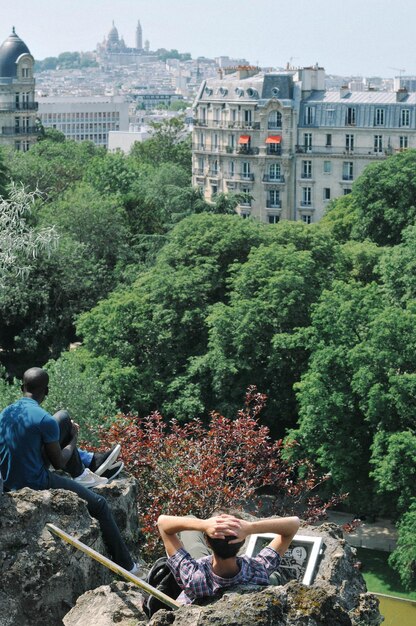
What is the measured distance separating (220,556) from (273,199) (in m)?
85.5

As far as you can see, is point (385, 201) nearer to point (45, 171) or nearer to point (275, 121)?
point (45, 171)

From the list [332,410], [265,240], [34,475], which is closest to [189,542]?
[34,475]

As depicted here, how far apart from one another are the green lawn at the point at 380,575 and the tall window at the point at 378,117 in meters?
57.4

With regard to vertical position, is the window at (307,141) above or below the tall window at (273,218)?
Result: above

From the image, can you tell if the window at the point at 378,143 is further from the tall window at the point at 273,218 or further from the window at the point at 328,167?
the tall window at the point at 273,218

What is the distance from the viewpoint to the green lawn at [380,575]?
35.5 metres

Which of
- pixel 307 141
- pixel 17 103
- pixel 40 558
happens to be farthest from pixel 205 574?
A: pixel 17 103

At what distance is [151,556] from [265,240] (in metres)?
31.1

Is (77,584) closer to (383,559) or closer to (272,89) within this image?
(383,559)

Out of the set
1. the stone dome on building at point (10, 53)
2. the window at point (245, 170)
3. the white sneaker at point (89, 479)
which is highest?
the stone dome on building at point (10, 53)

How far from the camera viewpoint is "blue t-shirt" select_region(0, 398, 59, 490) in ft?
41.5

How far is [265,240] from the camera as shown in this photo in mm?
49719

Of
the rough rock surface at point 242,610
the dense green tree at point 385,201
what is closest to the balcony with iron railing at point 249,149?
the dense green tree at point 385,201

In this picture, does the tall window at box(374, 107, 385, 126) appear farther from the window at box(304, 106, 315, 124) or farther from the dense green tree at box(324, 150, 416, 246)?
the dense green tree at box(324, 150, 416, 246)
